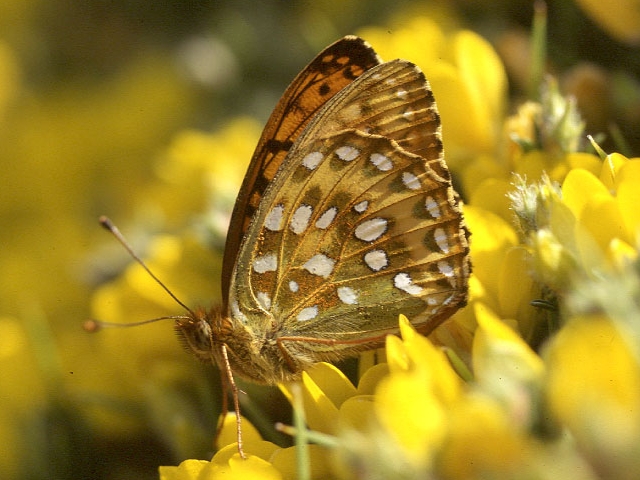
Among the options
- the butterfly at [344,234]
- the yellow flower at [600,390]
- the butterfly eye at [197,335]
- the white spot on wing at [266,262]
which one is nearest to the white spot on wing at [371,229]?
the butterfly at [344,234]

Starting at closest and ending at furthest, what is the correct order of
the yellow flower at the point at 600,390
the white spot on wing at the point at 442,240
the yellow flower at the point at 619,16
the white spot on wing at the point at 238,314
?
1. the yellow flower at the point at 600,390
2. the white spot on wing at the point at 442,240
3. the white spot on wing at the point at 238,314
4. the yellow flower at the point at 619,16

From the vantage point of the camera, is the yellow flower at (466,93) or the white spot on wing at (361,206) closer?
the white spot on wing at (361,206)

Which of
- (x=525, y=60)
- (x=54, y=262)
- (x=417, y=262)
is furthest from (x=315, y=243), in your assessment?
(x=54, y=262)

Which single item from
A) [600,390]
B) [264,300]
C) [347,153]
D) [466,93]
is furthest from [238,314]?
[600,390]

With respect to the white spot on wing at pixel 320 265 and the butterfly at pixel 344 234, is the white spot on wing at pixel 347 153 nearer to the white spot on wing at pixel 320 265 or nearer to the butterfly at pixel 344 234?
the butterfly at pixel 344 234

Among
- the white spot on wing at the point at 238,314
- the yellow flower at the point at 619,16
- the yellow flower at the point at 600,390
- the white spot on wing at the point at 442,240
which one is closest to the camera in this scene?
the yellow flower at the point at 600,390

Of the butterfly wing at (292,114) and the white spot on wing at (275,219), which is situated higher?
the butterfly wing at (292,114)
